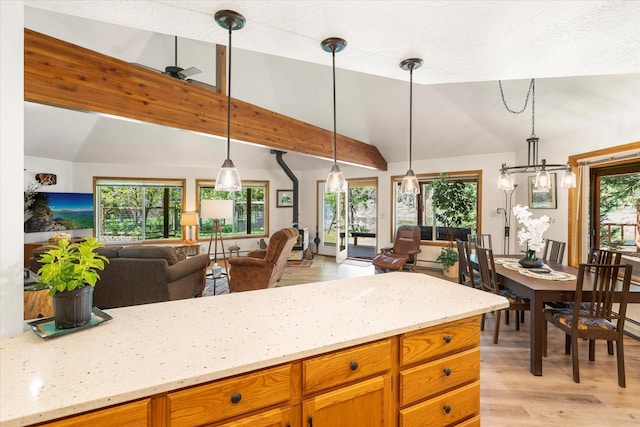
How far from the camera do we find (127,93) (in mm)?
2994

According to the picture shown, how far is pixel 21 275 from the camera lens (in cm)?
134

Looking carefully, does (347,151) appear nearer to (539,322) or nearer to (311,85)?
(311,85)

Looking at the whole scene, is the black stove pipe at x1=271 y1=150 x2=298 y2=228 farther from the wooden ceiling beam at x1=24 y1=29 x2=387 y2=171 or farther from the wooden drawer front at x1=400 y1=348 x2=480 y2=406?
the wooden drawer front at x1=400 y1=348 x2=480 y2=406

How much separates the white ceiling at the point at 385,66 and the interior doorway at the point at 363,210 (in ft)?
3.36

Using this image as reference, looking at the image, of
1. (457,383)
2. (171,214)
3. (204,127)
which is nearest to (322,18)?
(457,383)

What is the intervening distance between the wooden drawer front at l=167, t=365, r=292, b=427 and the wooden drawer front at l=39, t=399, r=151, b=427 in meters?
0.07

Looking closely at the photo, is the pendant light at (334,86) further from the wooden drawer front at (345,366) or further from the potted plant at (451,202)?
the potted plant at (451,202)

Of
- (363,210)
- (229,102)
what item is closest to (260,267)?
(229,102)

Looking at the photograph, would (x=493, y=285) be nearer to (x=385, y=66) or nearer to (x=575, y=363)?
(x=575, y=363)

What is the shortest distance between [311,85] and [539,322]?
4559 mm

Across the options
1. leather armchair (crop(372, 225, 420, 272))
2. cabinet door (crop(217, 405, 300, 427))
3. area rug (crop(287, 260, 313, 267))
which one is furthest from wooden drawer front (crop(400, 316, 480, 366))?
area rug (crop(287, 260, 313, 267))

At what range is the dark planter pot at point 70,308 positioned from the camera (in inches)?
50.3

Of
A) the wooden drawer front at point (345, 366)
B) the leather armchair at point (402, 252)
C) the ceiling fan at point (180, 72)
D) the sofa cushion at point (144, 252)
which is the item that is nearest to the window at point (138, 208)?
the sofa cushion at point (144, 252)

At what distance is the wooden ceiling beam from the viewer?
2492 mm
